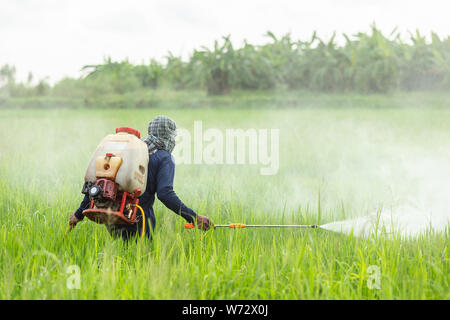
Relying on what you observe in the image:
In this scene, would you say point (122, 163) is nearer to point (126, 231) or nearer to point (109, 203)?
point (109, 203)

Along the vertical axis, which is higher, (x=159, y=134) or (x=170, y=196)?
(x=159, y=134)

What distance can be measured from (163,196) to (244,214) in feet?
5.23

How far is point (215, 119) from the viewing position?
41.6 ft

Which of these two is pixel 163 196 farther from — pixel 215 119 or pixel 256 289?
pixel 215 119

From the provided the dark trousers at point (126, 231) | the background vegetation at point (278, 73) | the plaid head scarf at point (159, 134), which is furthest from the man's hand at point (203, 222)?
the background vegetation at point (278, 73)

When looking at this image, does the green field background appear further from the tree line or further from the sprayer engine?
the tree line

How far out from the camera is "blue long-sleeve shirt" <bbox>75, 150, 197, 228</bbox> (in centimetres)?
355

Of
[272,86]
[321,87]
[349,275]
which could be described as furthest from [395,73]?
[349,275]

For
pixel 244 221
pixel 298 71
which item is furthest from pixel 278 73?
Result: pixel 244 221

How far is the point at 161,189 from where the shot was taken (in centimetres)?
356

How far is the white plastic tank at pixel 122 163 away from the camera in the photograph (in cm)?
326

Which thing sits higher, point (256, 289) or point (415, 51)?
point (415, 51)

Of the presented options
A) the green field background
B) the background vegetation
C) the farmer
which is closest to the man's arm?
the farmer

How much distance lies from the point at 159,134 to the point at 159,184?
45cm
